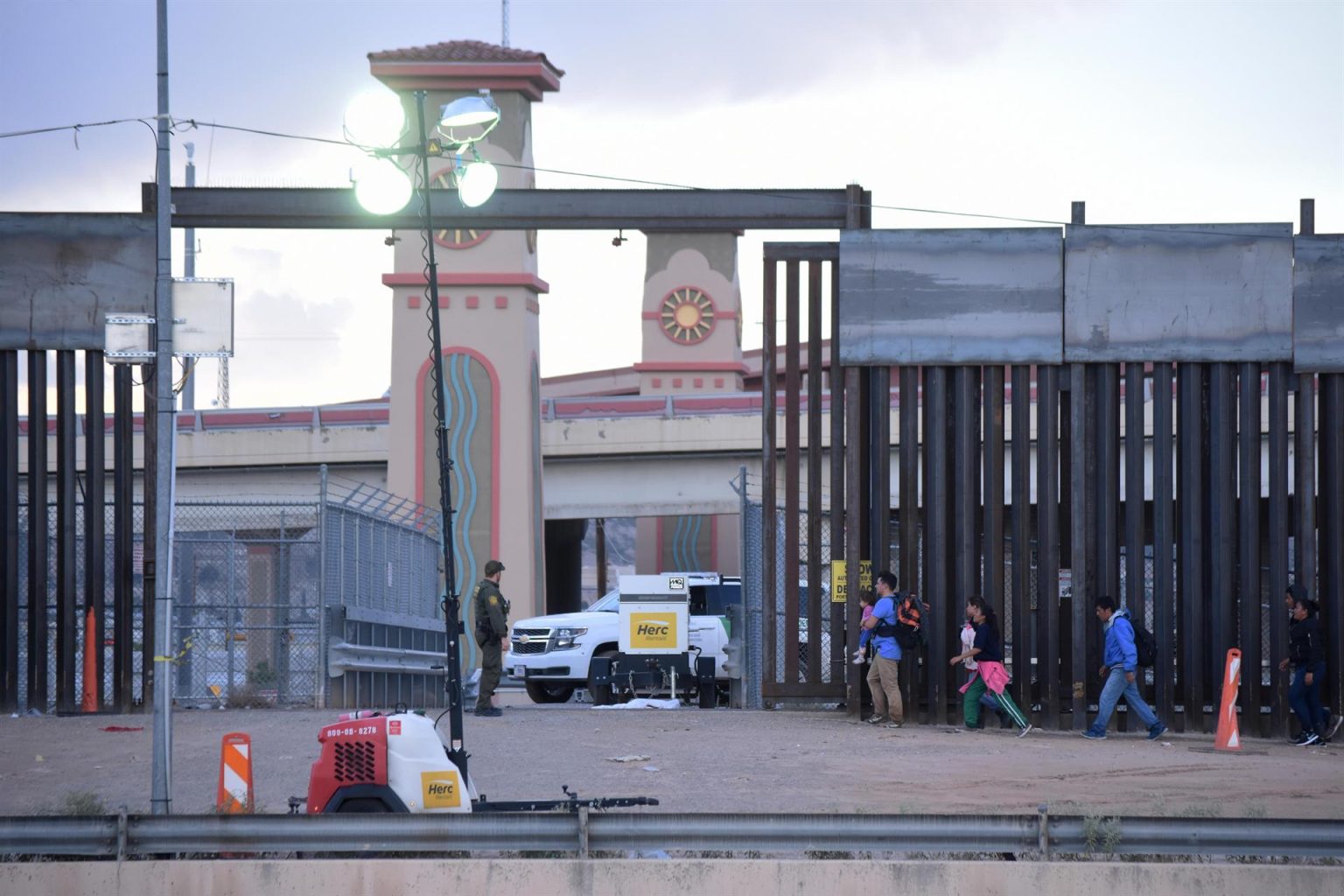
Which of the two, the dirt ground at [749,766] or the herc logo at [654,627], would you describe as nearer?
the dirt ground at [749,766]

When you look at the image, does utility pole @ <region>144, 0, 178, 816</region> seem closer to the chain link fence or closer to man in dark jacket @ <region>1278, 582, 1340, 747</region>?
the chain link fence

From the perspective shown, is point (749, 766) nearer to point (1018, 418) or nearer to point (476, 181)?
point (476, 181)

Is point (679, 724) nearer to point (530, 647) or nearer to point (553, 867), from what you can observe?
point (530, 647)

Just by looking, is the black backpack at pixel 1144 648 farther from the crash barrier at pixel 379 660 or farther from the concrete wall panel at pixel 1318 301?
the crash barrier at pixel 379 660

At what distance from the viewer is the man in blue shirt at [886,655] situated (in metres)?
18.9

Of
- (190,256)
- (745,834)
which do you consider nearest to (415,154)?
(745,834)

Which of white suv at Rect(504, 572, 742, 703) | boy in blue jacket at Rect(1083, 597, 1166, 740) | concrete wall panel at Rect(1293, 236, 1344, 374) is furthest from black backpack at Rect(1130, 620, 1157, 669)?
white suv at Rect(504, 572, 742, 703)

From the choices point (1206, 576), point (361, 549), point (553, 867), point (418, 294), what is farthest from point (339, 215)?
point (418, 294)

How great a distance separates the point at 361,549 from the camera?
21.9 meters

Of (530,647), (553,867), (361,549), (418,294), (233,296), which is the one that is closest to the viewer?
(553,867)

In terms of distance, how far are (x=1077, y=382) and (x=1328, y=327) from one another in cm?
297

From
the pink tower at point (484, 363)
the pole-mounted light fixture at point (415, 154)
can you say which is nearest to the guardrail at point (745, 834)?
the pole-mounted light fixture at point (415, 154)

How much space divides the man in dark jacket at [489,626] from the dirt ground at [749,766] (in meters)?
0.48

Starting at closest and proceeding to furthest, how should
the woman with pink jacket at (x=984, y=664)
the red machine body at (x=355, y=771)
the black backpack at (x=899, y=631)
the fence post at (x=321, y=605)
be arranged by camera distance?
the red machine body at (x=355, y=771)
the woman with pink jacket at (x=984, y=664)
the black backpack at (x=899, y=631)
the fence post at (x=321, y=605)
